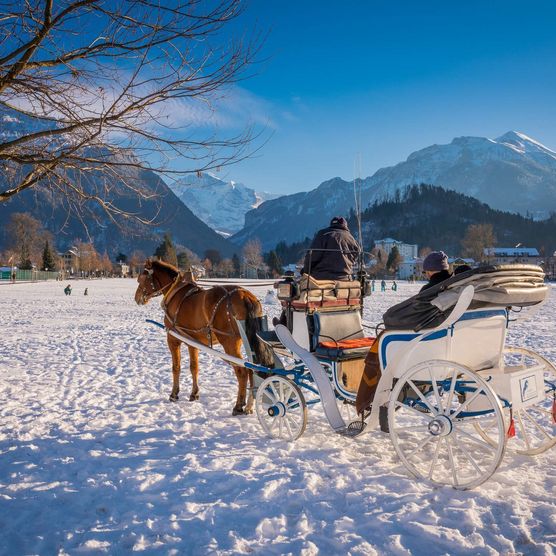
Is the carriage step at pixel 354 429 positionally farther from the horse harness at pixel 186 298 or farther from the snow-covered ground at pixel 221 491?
the horse harness at pixel 186 298

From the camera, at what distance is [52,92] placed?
15.8 ft

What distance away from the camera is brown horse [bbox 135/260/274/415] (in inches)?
257

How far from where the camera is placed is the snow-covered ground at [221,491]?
3420 mm

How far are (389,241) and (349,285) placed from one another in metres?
186

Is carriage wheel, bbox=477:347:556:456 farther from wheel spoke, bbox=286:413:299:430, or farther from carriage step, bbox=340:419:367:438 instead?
wheel spoke, bbox=286:413:299:430

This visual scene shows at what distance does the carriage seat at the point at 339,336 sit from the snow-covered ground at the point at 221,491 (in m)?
1.07

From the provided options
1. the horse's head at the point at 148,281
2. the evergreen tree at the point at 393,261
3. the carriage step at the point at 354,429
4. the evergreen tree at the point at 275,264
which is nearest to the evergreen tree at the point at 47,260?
the evergreen tree at the point at 275,264

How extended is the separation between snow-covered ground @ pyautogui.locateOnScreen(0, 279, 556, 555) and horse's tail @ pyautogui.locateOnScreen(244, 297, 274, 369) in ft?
2.75

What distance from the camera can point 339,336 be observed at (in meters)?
5.89

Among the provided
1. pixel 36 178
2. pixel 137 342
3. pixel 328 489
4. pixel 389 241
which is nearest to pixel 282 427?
pixel 328 489

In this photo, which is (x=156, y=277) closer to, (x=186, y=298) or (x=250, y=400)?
(x=186, y=298)

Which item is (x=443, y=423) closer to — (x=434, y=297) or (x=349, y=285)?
(x=434, y=297)

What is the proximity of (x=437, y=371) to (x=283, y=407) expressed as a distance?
6.45 feet

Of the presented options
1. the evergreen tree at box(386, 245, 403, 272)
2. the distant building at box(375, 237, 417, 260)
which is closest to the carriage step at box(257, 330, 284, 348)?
the evergreen tree at box(386, 245, 403, 272)
